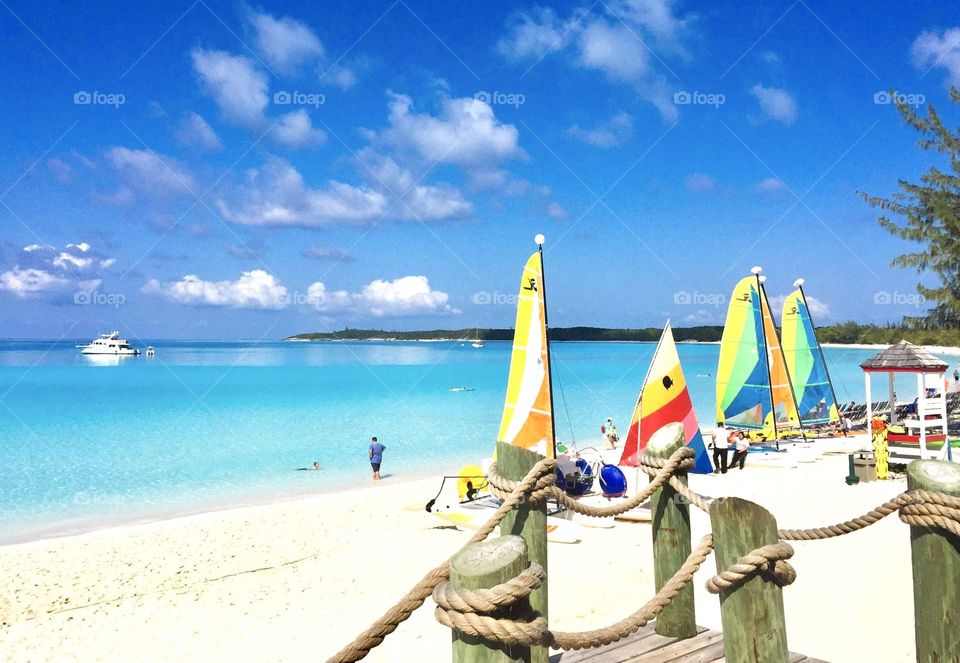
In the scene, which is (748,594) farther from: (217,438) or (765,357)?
(217,438)

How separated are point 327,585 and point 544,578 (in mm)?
8371

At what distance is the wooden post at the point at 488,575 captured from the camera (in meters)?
2.00

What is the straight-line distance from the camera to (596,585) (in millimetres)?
8688

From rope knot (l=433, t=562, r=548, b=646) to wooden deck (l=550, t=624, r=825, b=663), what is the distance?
2903mm

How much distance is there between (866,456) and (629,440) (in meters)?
5.81

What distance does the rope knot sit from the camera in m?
1.96

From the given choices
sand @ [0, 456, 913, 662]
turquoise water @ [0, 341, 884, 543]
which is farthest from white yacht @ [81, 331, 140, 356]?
sand @ [0, 456, 913, 662]

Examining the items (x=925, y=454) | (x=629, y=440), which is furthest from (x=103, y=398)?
(x=925, y=454)

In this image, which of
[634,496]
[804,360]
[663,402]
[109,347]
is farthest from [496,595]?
[109,347]

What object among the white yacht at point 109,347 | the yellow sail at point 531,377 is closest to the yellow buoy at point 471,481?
the yellow sail at point 531,377

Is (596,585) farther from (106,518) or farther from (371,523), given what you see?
(106,518)

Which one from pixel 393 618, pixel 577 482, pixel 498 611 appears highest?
pixel 498 611

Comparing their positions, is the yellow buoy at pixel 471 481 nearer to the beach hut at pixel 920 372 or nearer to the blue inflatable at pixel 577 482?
the blue inflatable at pixel 577 482

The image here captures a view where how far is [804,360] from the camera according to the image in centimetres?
2456
